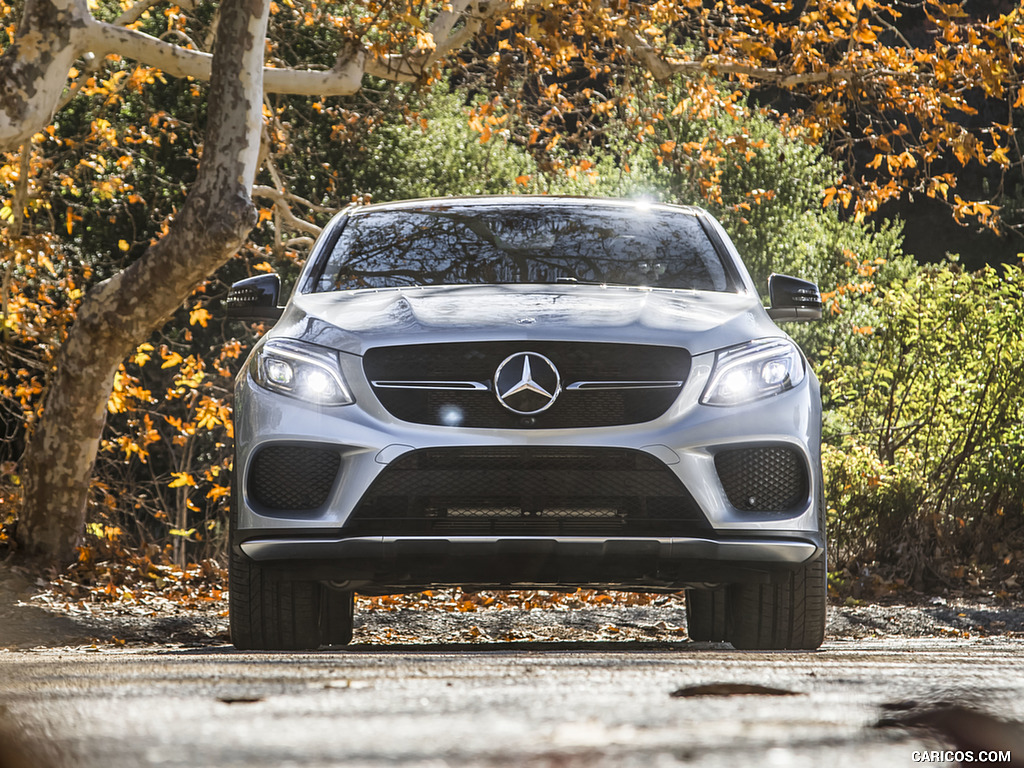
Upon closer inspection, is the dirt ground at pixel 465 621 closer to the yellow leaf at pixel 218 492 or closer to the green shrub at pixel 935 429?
the green shrub at pixel 935 429

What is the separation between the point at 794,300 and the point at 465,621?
9.84 feet

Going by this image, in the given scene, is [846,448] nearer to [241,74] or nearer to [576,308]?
[241,74]

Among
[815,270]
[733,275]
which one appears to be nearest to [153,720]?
[733,275]

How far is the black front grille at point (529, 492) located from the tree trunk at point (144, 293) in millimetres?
4289

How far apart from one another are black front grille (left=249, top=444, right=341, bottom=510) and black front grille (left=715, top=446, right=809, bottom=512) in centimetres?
133

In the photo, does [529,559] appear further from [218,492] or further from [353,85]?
[218,492]

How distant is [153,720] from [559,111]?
12.4 metres

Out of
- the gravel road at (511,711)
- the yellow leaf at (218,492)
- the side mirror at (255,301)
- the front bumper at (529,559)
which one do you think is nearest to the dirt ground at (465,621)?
the side mirror at (255,301)

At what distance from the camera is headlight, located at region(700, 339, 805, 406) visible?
184 inches

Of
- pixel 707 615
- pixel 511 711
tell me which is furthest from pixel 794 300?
pixel 511 711

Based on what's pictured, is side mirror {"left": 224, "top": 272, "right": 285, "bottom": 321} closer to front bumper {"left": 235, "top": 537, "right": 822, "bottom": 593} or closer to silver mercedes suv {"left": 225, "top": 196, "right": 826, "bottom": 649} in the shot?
Result: silver mercedes suv {"left": 225, "top": 196, "right": 826, "bottom": 649}

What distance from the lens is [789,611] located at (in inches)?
195

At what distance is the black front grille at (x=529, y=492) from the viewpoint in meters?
4.53

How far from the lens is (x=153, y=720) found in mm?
2426
